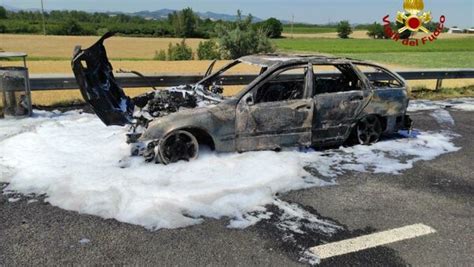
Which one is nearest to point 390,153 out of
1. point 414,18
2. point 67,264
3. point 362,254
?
point 362,254

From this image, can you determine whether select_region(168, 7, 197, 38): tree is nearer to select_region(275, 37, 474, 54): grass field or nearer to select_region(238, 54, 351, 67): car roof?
select_region(275, 37, 474, 54): grass field

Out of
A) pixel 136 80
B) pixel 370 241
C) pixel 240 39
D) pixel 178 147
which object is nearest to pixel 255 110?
pixel 178 147

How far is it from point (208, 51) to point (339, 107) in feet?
127

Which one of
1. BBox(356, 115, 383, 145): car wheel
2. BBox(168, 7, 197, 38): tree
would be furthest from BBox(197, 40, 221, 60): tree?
BBox(168, 7, 197, 38): tree

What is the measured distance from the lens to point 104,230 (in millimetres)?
4523

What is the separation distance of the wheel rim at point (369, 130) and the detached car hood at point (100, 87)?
375cm

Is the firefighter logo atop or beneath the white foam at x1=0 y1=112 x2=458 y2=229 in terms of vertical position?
atop

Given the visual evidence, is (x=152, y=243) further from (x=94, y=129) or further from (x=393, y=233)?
(x=94, y=129)

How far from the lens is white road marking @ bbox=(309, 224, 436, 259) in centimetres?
425

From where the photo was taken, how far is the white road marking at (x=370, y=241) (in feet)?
13.9

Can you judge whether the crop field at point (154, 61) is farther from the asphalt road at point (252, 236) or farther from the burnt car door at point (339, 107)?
the asphalt road at point (252, 236)

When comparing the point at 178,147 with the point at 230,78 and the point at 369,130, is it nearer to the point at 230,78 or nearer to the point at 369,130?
the point at 369,130

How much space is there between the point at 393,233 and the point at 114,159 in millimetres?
3797

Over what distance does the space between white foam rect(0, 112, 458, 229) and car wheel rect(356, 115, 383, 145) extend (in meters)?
0.16
